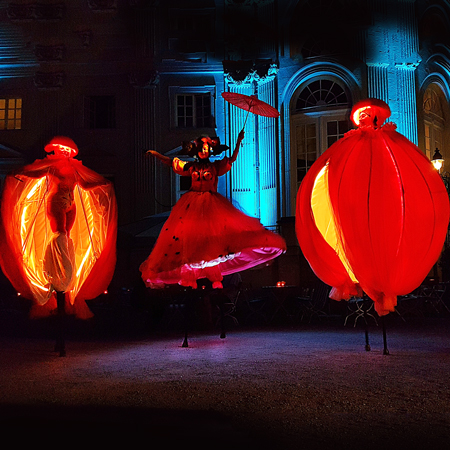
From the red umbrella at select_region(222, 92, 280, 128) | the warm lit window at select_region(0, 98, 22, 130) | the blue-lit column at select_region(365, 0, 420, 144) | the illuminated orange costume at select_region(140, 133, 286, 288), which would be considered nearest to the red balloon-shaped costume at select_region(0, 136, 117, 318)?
the illuminated orange costume at select_region(140, 133, 286, 288)

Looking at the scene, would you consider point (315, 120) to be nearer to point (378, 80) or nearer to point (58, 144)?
point (378, 80)

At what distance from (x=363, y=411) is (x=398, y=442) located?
0.73m

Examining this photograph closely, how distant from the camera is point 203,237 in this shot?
887 centimetres

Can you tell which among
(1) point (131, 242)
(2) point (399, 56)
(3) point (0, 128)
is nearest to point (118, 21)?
(3) point (0, 128)

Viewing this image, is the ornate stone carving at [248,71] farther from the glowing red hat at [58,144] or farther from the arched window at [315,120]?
the glowing red hat at [58,144]

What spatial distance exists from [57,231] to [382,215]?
442 centimetres

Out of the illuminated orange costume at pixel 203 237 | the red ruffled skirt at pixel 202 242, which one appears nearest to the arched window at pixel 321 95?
the illuminated orange costume at pixel 203 237

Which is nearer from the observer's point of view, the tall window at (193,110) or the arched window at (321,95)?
the arched window at (321,95)

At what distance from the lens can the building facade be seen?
61.3 feet

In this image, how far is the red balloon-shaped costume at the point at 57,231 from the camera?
827 centimetres

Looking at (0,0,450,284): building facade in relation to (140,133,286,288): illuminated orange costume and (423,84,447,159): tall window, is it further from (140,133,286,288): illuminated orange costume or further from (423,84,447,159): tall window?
(140,133,286,288): illuminated orange costume

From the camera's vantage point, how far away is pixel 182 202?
30.7 feet

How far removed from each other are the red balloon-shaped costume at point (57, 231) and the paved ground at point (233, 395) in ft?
3.15

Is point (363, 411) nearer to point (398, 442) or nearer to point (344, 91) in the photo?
point (398, 442)
